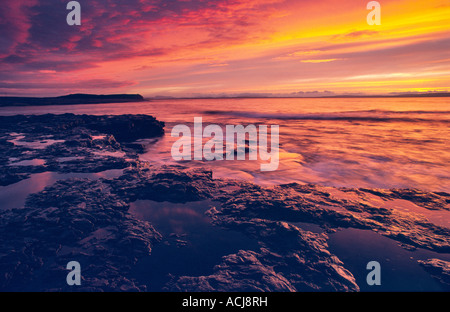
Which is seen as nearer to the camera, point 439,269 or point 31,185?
point 439,269

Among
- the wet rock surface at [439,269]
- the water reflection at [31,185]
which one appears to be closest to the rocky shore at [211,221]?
the wet rock surface at [439,269]

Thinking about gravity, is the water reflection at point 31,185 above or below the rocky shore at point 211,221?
above

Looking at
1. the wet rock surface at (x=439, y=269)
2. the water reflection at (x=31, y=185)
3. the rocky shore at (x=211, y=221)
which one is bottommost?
the wet rock surface at (x=439, y=269)

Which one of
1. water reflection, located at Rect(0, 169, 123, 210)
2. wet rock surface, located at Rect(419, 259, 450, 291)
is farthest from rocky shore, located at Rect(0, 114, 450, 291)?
water reflection, located at Rect(0, 169, 123, 210)

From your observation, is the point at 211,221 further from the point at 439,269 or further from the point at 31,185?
the point at 31,185

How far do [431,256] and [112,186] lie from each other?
832 cm

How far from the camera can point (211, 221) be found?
556 cm

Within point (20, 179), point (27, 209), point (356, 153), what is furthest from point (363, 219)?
point (20, 179)

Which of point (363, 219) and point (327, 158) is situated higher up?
point (327, 158)

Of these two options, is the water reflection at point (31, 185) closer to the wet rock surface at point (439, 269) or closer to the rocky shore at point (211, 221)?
the rocky shore at point (211, 221)

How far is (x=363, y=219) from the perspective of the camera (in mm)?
5523

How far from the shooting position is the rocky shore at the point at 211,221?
12.4ft

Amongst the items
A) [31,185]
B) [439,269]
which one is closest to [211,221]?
[439,269]
